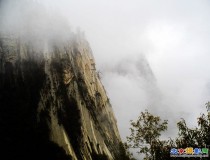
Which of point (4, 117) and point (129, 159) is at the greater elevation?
point (4, 117)

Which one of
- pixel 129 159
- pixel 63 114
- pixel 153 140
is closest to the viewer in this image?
pixel 153 140

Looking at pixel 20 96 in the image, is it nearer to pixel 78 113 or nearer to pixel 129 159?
pixel 78 113

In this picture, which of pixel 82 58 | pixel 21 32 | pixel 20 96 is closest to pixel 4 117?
pixel 20 96

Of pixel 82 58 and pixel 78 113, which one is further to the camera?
pixel 82 58

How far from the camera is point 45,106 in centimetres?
4709

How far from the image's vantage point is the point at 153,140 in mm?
38594

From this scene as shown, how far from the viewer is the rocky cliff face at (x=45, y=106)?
44.9m

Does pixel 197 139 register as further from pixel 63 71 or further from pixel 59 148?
pixel 63 71

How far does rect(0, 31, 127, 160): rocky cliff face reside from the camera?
A: 44938 mm

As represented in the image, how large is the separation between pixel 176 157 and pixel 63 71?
1017 inches

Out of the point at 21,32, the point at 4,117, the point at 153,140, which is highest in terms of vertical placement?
the point at 21,32

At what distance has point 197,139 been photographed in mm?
33906

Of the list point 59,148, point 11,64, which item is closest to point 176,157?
point 59,148

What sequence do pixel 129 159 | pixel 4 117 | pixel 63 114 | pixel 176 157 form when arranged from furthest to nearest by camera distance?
pixel 129 159 < pixel 63 114 < pixel 4 117 < pixel 176 157
